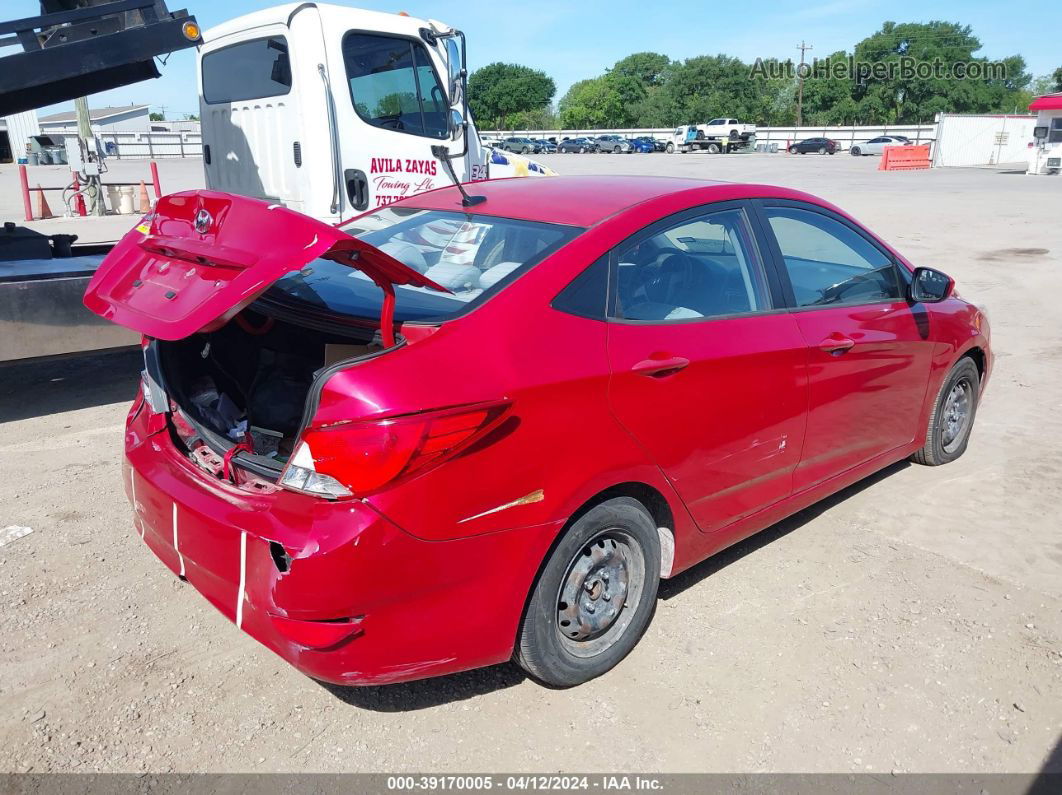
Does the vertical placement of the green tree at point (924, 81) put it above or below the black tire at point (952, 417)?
above

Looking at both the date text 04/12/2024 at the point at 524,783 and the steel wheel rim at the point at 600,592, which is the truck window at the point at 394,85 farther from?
the date text 04/12/2024 at the point at 524,783

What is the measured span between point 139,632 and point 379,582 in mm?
1474

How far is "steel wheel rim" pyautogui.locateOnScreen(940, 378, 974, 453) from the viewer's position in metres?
4.85

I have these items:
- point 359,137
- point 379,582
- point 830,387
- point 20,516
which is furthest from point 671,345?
point 359,137

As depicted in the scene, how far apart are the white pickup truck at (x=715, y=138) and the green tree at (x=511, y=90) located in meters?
48.5

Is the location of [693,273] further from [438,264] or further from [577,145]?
[577,145]

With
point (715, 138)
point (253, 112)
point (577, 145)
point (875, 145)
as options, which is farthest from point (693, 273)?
point (577, 145)

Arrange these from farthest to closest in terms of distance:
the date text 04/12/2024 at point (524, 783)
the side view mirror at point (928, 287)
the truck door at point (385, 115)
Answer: the truck door at point (385, 115)
the side view mirror at point (928, 287)
the date text 04/12/2024 at point (524, 783)

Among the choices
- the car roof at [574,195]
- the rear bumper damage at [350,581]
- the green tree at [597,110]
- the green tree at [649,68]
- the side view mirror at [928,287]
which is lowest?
the rear bumper damage at [350,581]

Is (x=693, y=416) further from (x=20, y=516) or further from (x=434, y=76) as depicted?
(x=434, y=76)

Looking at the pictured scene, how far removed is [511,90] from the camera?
367 ft

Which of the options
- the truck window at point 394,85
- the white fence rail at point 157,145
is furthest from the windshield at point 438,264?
the white fence rail at point 157,145

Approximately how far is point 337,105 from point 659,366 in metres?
4.99

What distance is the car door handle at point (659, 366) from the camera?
2840 mm
